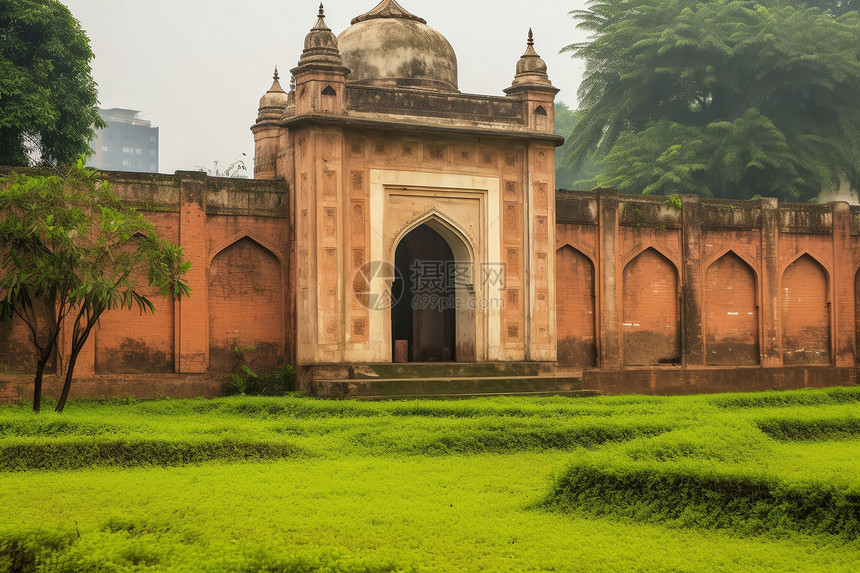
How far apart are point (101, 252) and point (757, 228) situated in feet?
43.9

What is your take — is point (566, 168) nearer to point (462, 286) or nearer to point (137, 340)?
point (462, 286)

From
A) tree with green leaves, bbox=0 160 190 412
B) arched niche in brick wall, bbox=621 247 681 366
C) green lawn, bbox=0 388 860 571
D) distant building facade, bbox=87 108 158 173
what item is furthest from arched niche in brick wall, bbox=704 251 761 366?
distant building facade, bbox=87 108 158 173

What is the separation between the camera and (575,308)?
740 inches

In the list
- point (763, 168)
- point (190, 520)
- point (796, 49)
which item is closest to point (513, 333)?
point (190, 520)

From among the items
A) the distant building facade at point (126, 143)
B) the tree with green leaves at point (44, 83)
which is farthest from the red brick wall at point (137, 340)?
the distant building facade at point (126, 143)

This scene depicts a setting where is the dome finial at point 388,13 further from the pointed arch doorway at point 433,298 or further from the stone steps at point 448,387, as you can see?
the stone steps at point 448,387

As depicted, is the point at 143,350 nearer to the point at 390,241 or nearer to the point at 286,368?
the point at 286,368

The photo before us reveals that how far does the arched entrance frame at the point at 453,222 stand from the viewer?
1625cm

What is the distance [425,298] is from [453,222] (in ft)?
6.91

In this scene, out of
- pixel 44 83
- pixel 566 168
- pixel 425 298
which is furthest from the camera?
pixel 566 168

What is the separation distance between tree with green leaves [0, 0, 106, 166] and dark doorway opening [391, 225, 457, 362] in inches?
309

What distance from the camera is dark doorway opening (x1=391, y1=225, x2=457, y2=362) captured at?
59.6 feet

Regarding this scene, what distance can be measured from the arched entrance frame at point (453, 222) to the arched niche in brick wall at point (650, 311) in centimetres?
363

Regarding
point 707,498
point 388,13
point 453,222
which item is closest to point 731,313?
point 453,222
